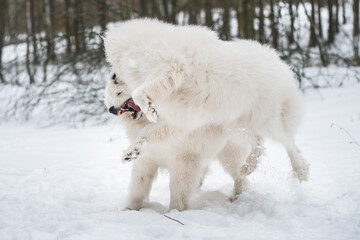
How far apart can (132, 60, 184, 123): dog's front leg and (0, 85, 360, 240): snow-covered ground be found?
33.0 inches

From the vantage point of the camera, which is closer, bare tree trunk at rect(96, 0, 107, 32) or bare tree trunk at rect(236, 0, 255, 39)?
bare tree trunk at rect(96, 0, 107, 32)

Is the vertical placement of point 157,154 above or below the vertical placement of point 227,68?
below

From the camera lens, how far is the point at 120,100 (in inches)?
132

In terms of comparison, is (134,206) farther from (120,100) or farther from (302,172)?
(302,172)

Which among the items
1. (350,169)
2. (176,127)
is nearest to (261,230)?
(176,127)

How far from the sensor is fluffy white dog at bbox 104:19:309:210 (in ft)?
9.20

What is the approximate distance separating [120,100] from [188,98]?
2.69ft

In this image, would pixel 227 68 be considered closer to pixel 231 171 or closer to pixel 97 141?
pixel 231 171

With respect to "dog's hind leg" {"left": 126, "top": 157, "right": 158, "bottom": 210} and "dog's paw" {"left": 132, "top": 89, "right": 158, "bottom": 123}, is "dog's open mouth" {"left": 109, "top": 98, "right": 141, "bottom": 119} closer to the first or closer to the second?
"dog's hind leg" {"left": 126, "top": 157, "right": 158, "bottom": 210}

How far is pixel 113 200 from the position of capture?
3611 mm

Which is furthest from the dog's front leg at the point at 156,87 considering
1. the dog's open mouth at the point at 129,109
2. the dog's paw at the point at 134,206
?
the dog's paw at the point at 134,206

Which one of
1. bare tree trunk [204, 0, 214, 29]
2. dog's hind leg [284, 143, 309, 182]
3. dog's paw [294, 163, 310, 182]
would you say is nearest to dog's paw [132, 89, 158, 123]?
dog's hind leg [284, 143, 309, 182]

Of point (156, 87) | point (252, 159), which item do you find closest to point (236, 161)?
point (252, 159)

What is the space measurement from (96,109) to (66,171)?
3006 mm
